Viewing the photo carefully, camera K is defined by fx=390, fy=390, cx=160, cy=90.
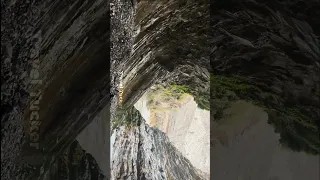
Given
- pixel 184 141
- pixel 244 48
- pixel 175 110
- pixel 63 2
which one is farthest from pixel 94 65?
pixel 184 141

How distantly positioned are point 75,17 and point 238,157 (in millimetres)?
1699

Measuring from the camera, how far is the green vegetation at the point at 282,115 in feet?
4.50

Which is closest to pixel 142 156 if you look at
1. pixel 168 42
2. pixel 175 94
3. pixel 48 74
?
pixel 175 94

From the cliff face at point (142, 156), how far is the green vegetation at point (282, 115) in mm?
934

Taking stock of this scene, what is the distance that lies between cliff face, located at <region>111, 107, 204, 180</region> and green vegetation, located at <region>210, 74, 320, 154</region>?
93 centimetres

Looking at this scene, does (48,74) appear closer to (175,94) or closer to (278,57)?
(278,57)

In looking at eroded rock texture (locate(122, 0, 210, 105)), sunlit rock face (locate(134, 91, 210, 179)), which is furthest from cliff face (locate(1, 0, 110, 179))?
sunlit rock face (locate(134, 91, 210, 179))

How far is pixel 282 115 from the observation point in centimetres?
160

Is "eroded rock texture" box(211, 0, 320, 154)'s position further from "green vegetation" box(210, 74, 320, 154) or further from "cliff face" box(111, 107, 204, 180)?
"cliff face" box(111, 107, 204, 180)

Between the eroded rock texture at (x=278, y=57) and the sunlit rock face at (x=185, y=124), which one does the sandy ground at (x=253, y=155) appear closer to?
the eroded rock texture at (x=278, y=57)

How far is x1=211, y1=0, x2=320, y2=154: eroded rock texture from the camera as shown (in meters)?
1.06

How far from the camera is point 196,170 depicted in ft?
11.7

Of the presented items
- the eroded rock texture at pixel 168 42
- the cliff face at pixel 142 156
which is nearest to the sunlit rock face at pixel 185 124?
the cliff face at pixel 142 156

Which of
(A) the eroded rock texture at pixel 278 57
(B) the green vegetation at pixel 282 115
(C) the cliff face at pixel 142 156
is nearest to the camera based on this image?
(A) the eroded rock texture at pixel 278 57
